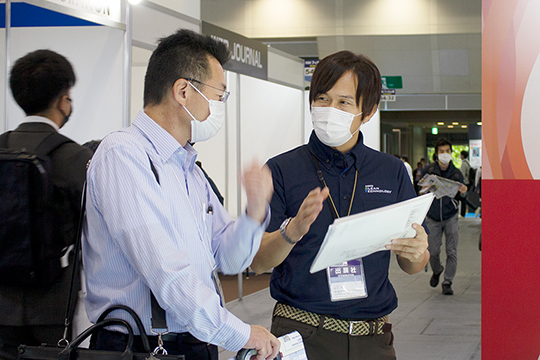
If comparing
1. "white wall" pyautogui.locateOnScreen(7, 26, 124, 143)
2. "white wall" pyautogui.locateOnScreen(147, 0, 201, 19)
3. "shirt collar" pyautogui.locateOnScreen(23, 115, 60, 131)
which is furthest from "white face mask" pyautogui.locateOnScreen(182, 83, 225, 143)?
"white wall" pyautogui.locateOnScreen(147, 0, 201, 19)

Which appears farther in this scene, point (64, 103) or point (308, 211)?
point (64, 103)

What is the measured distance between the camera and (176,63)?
1505mm

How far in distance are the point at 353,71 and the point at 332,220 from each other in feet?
1.69

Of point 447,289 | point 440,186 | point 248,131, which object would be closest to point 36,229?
point 248,131

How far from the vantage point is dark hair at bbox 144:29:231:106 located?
1.50 m

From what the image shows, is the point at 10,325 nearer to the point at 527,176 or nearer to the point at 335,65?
the point at 335,65

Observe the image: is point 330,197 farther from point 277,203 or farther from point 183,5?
point 183,5

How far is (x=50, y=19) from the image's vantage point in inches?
125

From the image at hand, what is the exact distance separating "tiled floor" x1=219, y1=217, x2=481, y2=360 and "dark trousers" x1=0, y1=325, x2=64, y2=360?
2.40 metres

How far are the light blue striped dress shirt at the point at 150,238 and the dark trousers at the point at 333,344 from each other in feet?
1.20

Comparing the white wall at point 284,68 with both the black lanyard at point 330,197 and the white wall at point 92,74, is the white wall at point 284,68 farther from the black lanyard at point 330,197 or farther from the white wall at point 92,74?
the black lanyard at point 330,197

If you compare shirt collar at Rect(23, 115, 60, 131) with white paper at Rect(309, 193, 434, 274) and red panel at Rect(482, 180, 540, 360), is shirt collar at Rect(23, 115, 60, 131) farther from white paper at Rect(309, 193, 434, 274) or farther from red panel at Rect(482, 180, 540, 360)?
red panel at Rect(482, 180, 540, 360)

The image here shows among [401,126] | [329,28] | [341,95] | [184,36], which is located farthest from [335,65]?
[401,126]

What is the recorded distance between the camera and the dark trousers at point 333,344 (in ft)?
5.30
